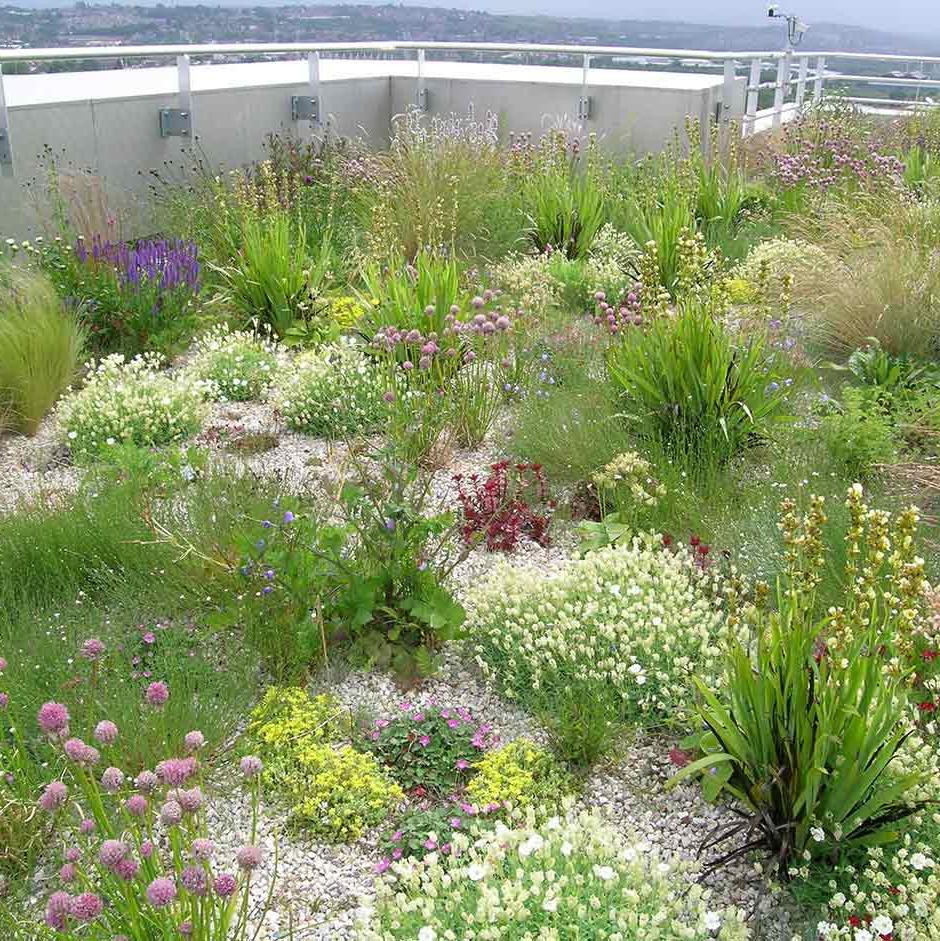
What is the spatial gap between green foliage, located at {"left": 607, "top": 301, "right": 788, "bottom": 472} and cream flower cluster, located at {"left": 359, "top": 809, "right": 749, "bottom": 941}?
90.5 inches

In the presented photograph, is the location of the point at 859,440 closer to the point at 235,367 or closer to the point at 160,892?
the point at 235,367

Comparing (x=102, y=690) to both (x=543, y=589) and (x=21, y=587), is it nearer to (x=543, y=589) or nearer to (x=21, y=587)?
(x=21, y=587)

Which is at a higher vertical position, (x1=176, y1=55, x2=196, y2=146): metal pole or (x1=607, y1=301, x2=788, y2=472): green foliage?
(x1=176, y1=55, x2=196, y2=146): metal pole

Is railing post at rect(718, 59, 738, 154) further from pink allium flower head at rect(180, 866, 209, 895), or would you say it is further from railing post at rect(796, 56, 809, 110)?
pink allium flower head at rect(180, 866, 209, 895)

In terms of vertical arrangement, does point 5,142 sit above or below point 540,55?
below

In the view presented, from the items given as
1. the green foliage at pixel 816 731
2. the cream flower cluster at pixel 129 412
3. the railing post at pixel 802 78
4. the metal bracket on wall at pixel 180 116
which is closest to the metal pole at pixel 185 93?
the metal bracket on wall at pixel 180 116

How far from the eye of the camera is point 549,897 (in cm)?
223

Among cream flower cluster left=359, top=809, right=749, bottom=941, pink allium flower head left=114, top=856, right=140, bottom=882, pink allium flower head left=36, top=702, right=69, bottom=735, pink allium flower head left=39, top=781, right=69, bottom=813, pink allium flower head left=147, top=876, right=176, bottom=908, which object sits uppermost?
pink allium flower head left=36, top=702, right=69, bottom=735

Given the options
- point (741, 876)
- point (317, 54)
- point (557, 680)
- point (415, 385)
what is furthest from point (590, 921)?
point (317, 54)

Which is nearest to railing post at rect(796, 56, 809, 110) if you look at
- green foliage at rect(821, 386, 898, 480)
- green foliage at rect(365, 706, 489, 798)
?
green foliage at rect(821, 386, 898, 480)

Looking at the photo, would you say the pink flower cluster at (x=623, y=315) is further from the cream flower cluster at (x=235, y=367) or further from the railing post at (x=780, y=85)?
the railing post at (x=780, y=85)

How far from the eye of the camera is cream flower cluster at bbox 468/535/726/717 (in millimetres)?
3189

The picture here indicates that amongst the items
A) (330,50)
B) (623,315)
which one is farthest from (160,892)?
(330,50)

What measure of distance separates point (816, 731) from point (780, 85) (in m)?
13.0
